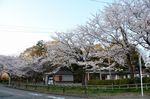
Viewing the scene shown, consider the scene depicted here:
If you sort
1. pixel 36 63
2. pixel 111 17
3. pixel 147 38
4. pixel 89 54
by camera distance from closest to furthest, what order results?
pixel 147 38 → pixel 111 17 → pixel 89 54 → pixel 36 63

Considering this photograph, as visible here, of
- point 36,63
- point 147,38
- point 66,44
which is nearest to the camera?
point 147,38

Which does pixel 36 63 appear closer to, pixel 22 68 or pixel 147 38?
pixel 22 68

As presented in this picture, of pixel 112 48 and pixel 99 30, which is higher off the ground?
pixel 99 30

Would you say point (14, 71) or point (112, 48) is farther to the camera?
point (14, 71)

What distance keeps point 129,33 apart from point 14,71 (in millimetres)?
34876

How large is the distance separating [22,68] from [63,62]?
15.6 m

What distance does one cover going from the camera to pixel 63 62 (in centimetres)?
4216

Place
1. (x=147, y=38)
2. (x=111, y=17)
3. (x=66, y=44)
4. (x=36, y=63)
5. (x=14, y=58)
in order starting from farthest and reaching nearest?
1. (x=14, y=58)
2. (x=36, y=63)
3. (x=66, y=44)
4. (x=111, y=17)
5. (x=147, y=38)

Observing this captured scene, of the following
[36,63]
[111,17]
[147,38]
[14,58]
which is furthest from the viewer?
[14,58]

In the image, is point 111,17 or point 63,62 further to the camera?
point 63,62

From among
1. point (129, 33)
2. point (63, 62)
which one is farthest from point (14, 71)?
point (129, 33)

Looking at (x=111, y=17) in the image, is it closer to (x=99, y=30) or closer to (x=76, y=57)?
(x=99, y=30)

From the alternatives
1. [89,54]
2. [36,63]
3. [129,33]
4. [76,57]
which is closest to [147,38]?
[129,33]

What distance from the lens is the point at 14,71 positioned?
56.3 meters
